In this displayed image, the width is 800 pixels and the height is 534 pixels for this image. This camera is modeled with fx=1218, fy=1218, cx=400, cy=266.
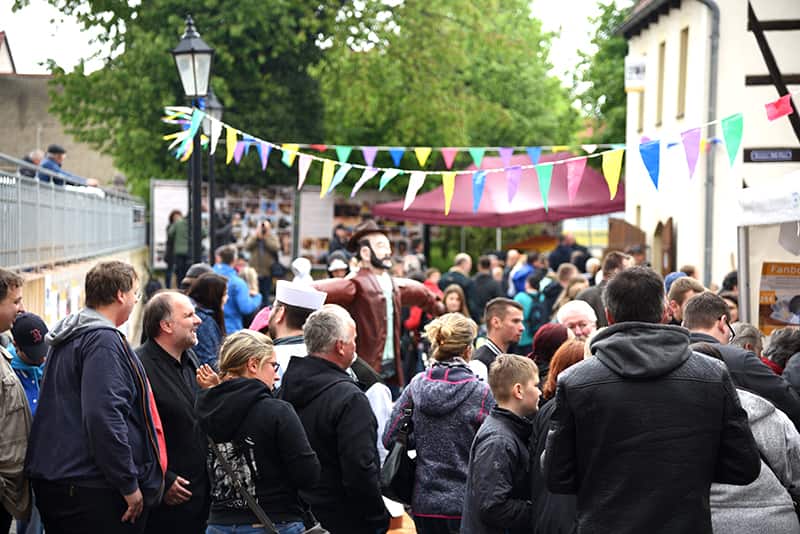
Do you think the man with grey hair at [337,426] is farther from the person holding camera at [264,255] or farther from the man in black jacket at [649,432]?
the person holding camera at [264,255]

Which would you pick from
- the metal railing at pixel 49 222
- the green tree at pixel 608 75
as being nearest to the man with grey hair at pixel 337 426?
the metal railing at pixel 49 222

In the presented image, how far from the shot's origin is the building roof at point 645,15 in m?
22.1

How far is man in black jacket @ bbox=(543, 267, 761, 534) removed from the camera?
14.2 feet

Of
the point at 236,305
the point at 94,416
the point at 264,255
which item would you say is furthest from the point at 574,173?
the point at 264,255

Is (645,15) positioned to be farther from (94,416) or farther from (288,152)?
(94,416)

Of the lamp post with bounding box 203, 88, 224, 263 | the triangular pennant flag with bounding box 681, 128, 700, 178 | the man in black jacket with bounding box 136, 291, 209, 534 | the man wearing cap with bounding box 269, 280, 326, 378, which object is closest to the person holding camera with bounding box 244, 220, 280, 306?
the lamp post with bounding box 203, 88, 224, 263

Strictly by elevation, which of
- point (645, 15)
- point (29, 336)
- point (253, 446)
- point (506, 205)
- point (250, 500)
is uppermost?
point (645, 15)

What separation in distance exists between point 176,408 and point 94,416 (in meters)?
0.69

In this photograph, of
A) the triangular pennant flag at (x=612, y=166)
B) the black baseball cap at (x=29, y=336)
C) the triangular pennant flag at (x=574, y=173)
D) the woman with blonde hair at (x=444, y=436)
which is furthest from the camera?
the triangular pennant flag at (x=574, y=173)

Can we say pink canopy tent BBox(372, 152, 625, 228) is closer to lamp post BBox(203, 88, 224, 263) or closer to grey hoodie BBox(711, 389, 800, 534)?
lamp post BBox(203, 88, 224, 263)

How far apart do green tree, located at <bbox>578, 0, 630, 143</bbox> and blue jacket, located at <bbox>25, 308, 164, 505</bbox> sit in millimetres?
30537

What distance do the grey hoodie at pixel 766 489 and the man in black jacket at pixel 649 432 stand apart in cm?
83

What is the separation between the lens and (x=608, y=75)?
3538 centimetres

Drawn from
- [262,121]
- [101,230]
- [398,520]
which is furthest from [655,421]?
[262,121]
